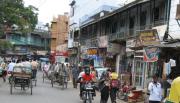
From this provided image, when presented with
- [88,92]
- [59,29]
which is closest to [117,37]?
[88,92]

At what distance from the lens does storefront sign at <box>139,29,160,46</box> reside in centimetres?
2280

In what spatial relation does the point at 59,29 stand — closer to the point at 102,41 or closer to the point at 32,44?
the point at 32,44

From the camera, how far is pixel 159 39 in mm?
22828

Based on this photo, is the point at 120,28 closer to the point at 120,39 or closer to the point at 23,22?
the point at 120,39

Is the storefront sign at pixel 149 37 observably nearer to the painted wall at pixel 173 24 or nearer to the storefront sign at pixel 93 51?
the painted wall at pixel 173 24

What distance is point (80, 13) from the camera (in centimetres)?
6003

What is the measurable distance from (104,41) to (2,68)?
9.69m

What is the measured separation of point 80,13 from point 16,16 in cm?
2169

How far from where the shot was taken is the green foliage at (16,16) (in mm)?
37781

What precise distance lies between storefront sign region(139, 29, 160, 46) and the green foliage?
16952 mm

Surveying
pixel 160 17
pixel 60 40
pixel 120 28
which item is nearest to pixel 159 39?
pixel 160 17

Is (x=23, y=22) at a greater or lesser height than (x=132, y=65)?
greater

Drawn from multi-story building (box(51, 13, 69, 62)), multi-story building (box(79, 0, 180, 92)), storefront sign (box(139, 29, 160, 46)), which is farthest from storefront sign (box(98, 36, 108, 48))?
multi-story building (box(51, 13, 69, 62))

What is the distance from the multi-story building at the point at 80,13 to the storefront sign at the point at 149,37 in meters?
22.9
